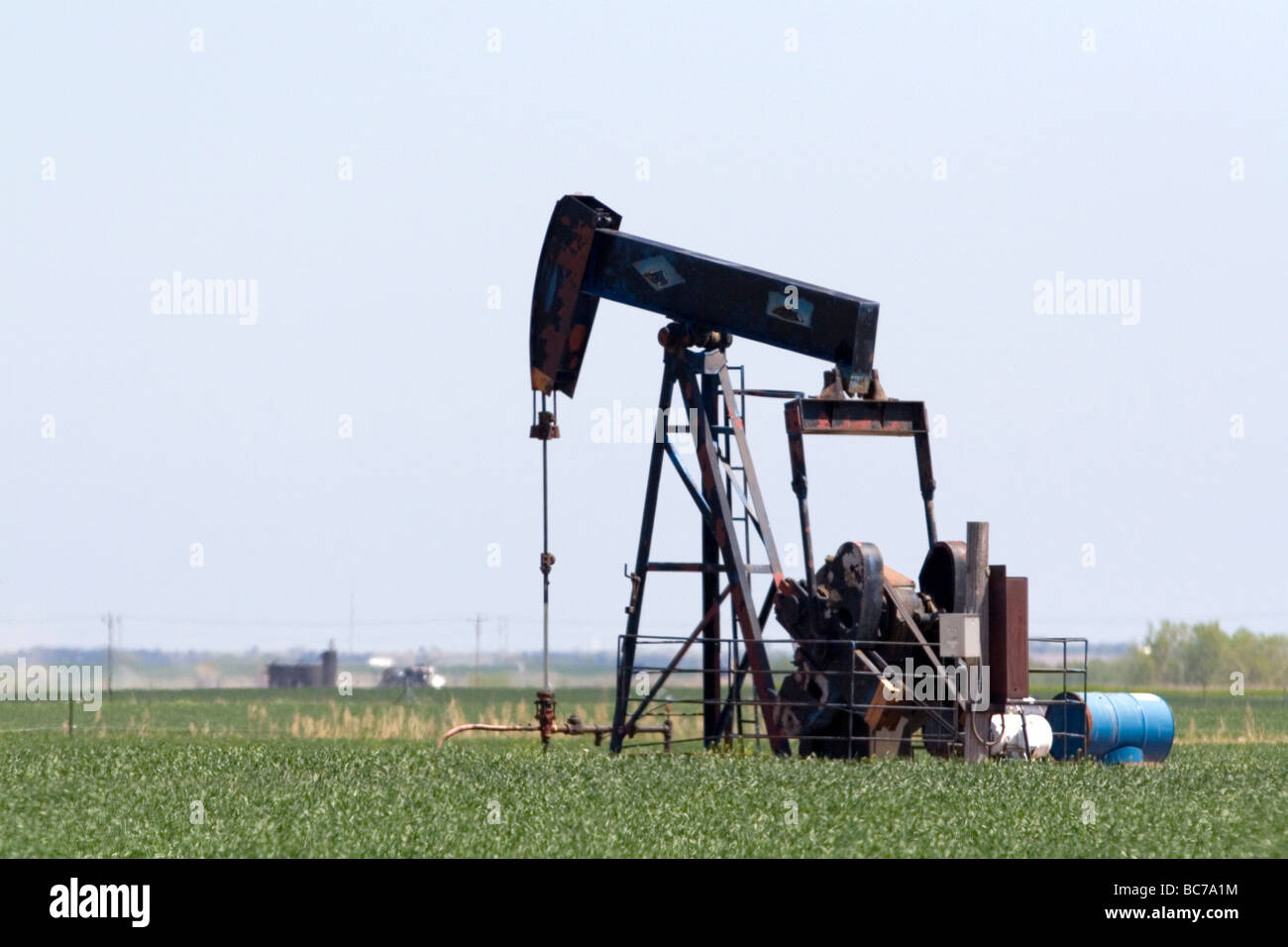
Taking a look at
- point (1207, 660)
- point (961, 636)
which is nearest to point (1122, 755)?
point (961, 636)

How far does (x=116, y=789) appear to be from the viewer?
15258mm

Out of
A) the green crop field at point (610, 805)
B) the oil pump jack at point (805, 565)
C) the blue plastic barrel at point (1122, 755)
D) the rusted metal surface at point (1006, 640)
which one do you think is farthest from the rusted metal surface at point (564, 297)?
the blue plastic barrel at point (1122, 755)

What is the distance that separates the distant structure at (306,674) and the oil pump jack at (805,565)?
2663 inches

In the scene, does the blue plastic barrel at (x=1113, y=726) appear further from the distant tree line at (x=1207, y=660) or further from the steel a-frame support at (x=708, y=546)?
the distant tree line at (x=1207, y=660)

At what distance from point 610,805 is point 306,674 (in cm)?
7911

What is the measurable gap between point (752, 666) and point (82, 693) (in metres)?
45.3

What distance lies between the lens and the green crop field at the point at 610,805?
11.9 meters

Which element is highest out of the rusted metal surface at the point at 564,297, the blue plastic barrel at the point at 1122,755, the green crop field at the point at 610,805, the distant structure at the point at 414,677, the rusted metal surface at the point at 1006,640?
the rusted metal surface at the point at 564,297

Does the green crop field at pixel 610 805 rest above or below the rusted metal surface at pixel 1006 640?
below

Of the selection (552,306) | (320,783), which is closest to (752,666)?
(552,306)

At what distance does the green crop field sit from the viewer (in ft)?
39.0
